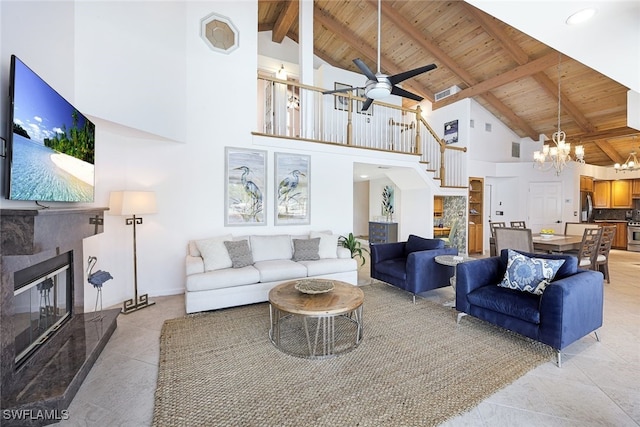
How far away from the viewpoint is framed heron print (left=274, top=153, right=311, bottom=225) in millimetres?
4855

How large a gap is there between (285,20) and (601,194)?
10724mm

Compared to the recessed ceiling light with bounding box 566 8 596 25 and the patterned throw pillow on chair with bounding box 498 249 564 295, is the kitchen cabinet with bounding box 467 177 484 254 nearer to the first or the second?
the patterned throw pillow on chair with bounding box 498 249 564 295

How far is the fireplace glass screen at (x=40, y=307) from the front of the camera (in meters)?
1.98

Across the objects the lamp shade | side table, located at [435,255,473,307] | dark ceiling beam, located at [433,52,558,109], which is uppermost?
dark ceiling beam, located at [433,52,558,109]

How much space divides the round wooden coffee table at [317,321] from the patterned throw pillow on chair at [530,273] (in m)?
1.60

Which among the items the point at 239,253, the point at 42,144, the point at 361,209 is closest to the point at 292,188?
the point at 239,253

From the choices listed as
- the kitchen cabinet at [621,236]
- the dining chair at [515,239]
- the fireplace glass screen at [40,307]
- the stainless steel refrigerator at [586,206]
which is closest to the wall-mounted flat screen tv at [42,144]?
the fireplace glass screen at [40,307]

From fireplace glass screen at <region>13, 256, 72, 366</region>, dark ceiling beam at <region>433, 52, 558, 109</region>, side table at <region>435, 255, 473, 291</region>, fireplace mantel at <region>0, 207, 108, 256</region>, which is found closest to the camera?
fireplace mantel at <region>0, 207, 108, 256</region>

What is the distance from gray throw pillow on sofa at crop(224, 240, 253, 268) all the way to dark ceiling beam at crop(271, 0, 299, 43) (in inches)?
208

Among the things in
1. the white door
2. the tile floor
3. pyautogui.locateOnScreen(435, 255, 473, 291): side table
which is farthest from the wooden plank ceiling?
the tile floor

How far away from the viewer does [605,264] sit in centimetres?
470

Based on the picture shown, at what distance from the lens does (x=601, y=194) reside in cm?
891

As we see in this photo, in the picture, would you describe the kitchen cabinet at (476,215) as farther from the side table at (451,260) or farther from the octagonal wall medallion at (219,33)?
the octagonal wall medallion at (219,33)

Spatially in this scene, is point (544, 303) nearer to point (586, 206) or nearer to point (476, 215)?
point (476, 215)
